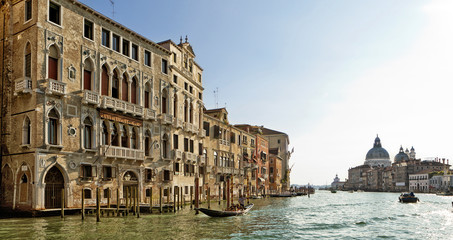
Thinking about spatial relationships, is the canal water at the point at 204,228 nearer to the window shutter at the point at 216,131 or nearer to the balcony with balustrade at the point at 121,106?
the balcony with balustrade at the point at 121,106

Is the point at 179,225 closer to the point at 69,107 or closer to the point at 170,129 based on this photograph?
the point at 69,107

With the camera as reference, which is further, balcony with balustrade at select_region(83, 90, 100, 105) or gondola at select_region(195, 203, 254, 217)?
gondola at select_region(195, 203, 254, 217)

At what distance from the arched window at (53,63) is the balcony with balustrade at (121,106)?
3.44 m

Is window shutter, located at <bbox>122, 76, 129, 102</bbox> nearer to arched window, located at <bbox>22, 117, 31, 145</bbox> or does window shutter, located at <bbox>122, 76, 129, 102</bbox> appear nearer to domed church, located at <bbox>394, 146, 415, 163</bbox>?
arched window, located at <bbox>22, 117, 31, 145</bbox>

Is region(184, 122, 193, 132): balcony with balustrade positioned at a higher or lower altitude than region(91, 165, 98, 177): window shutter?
higher

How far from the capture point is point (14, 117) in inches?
963

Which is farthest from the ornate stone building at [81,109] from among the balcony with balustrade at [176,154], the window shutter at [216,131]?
the window shutter at [216,131]

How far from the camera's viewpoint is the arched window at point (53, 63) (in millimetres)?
24422

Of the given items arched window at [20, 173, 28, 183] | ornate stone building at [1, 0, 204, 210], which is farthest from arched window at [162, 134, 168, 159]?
arched window at [20, 173, 28, 183]

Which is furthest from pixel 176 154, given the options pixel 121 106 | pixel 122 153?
pixel 121 106

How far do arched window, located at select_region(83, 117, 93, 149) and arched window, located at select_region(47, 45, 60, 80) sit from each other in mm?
3258

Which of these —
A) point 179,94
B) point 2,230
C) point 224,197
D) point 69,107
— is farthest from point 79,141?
point 224,197

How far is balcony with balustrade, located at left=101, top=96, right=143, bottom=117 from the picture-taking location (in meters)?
27.3

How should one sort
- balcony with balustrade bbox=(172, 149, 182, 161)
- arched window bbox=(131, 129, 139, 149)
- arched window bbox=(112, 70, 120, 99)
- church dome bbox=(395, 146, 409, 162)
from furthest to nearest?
church dome bbox=(395, 146, 409, 162) → balcony with balustrade bbox=(172, 149, 182, 161) → arched window bbox=(131, 129, 139, 149) → arched window bbox=(112, 70, 120, 99)
